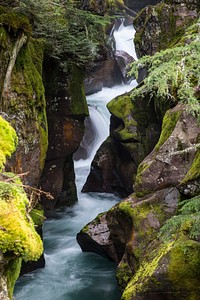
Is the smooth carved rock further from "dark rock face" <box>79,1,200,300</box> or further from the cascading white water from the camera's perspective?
the cascading white water

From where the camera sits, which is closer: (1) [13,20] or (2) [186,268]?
(2) [186,268]

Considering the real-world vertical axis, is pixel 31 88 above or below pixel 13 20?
below

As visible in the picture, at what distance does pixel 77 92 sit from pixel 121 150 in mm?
4662

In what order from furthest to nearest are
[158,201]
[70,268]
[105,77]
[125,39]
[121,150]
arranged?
1. [125,39]
2. [105,77]
3. [121,150]
4. [70,268]
5. [158,201]

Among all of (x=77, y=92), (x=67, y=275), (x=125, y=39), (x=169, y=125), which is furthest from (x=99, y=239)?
(x=125, y=39)

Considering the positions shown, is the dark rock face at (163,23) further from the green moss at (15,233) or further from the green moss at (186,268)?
the green moss at (15,233)

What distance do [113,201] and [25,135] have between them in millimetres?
9233

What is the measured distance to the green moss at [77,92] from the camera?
15.1 meters

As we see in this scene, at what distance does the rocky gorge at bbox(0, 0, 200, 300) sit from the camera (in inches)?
208

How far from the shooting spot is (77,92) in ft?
50.5

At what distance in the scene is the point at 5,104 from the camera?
9.62m

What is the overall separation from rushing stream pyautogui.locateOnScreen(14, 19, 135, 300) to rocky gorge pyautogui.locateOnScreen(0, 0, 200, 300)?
526mm

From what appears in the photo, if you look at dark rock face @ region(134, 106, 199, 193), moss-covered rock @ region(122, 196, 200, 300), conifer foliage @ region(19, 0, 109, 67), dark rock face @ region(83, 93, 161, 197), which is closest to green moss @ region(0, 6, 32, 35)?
conifer foliage @ region(19, 0, 109, 67)

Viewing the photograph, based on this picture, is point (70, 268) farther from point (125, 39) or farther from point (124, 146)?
point (125, 39)
